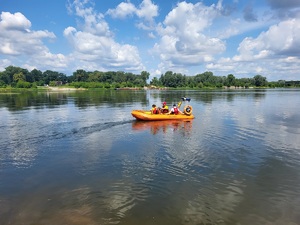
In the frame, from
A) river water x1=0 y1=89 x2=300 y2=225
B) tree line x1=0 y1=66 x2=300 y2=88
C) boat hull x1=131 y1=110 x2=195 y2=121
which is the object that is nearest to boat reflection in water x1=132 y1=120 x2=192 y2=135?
boat hull x1=131 y1=110 x2=195 y2=121

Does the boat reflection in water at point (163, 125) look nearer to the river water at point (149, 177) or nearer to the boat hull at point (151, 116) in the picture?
the boat hull at point (151, 116)

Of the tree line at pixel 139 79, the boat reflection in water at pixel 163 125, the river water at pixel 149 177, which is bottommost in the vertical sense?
the river water at pixel 149 177

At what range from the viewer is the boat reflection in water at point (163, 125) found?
20475mm

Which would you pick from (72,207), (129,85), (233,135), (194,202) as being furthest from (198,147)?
(129,85)

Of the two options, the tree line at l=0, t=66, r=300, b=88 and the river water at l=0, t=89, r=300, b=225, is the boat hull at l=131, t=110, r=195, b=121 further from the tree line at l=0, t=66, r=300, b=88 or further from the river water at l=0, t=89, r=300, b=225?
the tree line at l=0, t=66, r=300, b=88

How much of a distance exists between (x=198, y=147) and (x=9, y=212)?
33.3ft

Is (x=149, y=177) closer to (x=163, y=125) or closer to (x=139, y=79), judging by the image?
(x=163, y=125)

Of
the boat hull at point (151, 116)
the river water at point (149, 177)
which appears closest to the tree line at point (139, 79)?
the boat hull at point (151, 116)

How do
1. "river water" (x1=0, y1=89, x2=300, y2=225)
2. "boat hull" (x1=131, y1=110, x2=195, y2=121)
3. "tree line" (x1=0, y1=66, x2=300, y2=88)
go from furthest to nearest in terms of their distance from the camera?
1. "tree line" (x1=0, y1=66, x2=300, y2=88)
2. "boat hull" (x1=131, y1=110, x2=195, y2=121)
3. "river water" (x1=0, y1=89, x2=300, y2=225)

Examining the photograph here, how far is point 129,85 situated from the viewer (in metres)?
155

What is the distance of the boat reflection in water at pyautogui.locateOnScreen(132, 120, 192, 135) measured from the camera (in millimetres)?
20475

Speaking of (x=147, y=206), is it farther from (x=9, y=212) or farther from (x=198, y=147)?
(x=198, y=147)

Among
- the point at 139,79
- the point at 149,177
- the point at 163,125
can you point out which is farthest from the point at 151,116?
the point at 139,79

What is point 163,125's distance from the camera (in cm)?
2222
